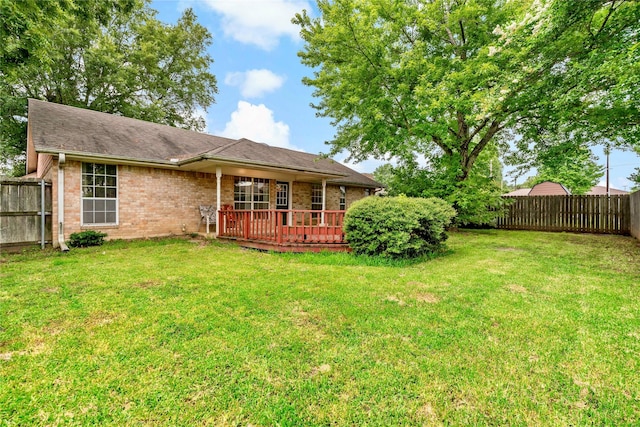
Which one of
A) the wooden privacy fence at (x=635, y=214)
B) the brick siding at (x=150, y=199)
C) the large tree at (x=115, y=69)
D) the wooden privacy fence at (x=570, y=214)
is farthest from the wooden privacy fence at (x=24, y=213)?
Result: the wooden privacy fence at (x=635, y=214)

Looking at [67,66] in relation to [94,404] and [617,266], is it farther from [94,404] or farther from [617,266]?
[617,266]

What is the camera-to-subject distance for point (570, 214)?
485 inches

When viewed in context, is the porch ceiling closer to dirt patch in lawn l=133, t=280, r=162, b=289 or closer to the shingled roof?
the shingled roof

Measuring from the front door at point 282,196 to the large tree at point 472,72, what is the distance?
10.1 ft

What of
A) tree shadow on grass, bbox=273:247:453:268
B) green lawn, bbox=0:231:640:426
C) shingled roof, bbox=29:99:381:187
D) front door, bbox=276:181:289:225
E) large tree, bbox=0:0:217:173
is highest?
large tree, bbox=0:0:217:173

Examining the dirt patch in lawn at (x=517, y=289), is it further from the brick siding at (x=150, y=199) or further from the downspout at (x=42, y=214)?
the downspout at (x=42, y=214)

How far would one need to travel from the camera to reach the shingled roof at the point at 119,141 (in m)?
8.13

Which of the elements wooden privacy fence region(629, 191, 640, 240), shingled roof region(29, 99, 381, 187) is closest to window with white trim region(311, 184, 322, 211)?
shingled roof region(29, 99, 381, 187)

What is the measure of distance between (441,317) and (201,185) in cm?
1009

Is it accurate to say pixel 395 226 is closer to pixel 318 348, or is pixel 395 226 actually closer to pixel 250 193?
pixel 318 348

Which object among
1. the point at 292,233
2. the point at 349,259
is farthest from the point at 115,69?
the point at 349,259

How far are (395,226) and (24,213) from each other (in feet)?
32.7

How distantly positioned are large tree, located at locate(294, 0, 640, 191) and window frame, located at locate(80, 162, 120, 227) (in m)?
8.56

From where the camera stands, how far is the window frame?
8.48m
